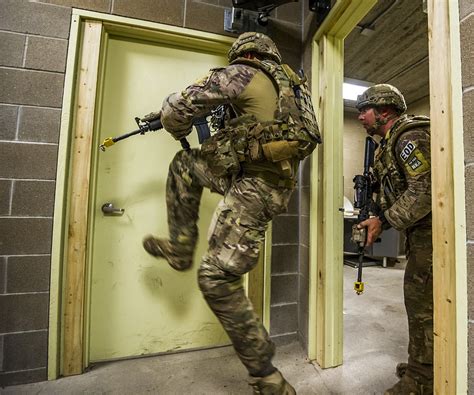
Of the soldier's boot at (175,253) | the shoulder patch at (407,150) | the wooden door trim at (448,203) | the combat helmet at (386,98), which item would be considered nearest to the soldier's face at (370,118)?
the combat helmet at (386,98)

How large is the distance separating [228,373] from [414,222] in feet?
3.95

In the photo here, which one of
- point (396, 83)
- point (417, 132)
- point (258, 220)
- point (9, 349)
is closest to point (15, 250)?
point (9, 349)

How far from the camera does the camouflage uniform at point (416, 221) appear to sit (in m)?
1.12

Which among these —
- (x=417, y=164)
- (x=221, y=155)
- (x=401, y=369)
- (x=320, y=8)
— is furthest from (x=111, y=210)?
(x=401, y=369)

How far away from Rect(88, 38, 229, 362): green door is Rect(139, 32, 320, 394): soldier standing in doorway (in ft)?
1.87

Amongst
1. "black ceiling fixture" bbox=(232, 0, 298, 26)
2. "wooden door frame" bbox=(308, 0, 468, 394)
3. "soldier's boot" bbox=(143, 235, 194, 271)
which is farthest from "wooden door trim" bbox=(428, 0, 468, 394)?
"black ceiling fixture" bbox=(232, 0, 298, 26)

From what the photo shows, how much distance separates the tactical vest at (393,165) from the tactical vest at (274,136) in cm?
42

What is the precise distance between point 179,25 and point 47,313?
175cm

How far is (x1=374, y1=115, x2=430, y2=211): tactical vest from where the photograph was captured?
1199 mm

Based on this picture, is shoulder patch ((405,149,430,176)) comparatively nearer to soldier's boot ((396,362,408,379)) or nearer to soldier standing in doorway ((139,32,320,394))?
soldier standing in doorway ((139,32,320,394))

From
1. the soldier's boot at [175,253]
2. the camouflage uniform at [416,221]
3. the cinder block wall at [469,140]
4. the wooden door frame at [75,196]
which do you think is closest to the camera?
the cinder block wall at [469,140]

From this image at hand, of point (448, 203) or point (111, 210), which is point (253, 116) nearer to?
point (448, 203)

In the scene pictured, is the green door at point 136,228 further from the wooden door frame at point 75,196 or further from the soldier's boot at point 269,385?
the soldier's boot at point 269,385

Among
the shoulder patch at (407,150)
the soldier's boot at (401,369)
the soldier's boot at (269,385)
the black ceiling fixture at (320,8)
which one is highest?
the black ceiling fixture at (320,8)
